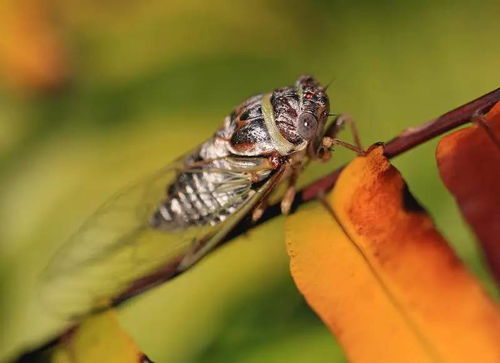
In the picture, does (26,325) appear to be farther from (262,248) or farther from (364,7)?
(364,7)

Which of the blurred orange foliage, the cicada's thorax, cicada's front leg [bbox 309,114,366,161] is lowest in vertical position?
cicada's front leg [bbox 309,114,366,161]

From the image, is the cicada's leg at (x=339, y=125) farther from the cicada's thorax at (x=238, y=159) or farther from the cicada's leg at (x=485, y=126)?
the cicada's leg at (x=485, y=126)

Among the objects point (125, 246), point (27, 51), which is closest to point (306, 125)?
point (125, 246)

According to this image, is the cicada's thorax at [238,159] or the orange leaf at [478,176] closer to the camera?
the orange leaf at [478,176]

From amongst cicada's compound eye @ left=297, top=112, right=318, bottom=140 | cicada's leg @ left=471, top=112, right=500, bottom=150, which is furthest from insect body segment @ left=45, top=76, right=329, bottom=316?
cicada's leg @ left=471, top=112, right=500, bottom=150

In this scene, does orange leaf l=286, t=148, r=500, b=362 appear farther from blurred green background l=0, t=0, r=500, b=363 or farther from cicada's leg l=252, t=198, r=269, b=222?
blurred green background l=0, t=0, r=500, b=363

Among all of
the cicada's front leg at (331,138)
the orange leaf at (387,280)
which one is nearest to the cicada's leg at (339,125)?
the cicada's front leg at (331,138)

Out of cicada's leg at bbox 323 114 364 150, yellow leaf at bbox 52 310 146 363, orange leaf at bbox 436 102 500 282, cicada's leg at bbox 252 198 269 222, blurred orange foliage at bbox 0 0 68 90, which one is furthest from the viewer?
blurred orange foliage at bbox 0 0 68 90
